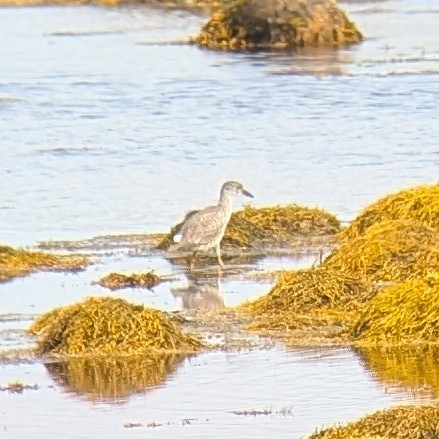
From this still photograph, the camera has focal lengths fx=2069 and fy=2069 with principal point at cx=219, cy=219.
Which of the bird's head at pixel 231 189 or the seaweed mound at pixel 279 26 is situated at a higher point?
the bird's head at pixel 231 189

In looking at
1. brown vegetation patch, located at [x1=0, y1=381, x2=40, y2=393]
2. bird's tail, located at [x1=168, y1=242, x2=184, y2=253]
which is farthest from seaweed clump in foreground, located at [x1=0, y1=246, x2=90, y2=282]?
brown vegetation patch, located at [x1=0, y1=381, x2=40, y2=393]

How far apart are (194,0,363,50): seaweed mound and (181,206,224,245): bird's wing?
30385 millimetres

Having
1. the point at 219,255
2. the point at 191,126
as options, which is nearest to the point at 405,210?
the point at 219,255

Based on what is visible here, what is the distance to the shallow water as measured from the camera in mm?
12258

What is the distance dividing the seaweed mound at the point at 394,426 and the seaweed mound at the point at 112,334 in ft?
10.3

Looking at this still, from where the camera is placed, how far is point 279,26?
48.8 meters

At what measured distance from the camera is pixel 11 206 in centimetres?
2323

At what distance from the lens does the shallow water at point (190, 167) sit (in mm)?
12258

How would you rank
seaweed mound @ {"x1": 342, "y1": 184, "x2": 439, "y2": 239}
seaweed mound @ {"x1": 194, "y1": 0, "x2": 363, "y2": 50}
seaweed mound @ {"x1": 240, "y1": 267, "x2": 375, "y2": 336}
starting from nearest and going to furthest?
1. seaweed mound @ {"x1": 240, "y1": 267, "x2": 375, "y2": 336}
2. seaweed mound @ {"x1": 342, "y1": 184, "x2": 439, "y2": 239}
3. seaweed mound @ {"x1": 194, "y1": 0, "x2": 363, "y2": 50}

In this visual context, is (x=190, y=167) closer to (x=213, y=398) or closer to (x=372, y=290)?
(x=372, y=290)

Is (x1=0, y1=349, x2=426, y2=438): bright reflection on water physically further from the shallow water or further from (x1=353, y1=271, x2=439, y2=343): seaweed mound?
(x1=353, y1=271, x2=439, y2=343): seaweed mound

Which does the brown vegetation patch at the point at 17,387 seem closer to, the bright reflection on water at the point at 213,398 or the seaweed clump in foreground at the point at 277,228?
the bright reflection on water at the point at 213,398

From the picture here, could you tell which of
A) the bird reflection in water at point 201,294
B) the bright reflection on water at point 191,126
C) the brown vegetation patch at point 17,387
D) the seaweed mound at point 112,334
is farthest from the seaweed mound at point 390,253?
the bright reflection on water at point 191,126

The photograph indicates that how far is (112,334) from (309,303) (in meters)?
1.82
